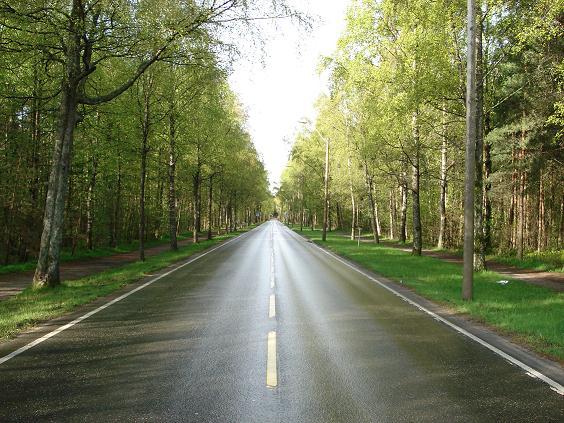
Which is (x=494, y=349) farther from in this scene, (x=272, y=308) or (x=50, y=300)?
(x=50, y=300)

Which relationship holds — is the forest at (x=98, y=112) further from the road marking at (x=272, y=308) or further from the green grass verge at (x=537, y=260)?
the green grass verge at (x=537, y=260)

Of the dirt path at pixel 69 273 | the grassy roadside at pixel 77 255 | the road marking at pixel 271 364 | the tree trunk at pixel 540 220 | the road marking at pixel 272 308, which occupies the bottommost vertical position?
the dirt path at pixel 69 273

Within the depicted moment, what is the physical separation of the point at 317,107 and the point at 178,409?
4481cm

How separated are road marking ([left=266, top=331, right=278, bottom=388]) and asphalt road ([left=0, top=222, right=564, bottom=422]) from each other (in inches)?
1.3

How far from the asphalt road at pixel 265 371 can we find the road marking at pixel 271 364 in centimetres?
3

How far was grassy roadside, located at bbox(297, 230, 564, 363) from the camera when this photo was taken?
307 inches

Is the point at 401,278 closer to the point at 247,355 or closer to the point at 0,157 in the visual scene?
the point at 247,355

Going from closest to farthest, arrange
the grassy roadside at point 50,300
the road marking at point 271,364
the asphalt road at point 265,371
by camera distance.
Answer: the asphalt road at point 265,371
the road marking at point 271,364
the grassy roadside at point 50,300

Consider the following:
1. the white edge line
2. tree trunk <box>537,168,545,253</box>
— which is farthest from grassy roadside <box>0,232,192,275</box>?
tree trunk <box>537,168,545,253</box>

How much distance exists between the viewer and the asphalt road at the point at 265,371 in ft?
15.0

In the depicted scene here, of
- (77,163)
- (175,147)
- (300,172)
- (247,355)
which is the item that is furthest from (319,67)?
(300,172)

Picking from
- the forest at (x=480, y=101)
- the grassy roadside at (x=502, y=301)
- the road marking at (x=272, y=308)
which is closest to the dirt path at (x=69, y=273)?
the road marking at (x=272, y=308)

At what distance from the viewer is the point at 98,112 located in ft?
55.5

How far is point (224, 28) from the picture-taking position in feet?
43.1
